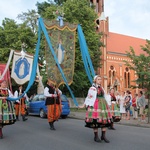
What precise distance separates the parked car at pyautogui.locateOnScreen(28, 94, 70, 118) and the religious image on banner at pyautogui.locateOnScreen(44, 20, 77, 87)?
4.78 m

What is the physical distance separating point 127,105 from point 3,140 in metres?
9.72

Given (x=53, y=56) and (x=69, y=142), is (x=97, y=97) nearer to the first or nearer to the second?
(x=69, y=142)

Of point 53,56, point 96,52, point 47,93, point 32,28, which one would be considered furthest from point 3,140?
point 32,28

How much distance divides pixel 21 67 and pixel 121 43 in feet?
108

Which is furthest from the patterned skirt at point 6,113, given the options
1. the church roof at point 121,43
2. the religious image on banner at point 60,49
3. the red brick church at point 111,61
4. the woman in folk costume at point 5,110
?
the church roof at point 121,43

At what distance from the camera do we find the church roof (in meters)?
45.3

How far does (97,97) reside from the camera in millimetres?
7250

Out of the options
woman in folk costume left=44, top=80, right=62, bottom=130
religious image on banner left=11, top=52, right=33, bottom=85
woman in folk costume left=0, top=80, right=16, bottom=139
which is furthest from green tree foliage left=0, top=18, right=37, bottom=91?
woman in folk costume left=0, top=80, right=16, bottom=139

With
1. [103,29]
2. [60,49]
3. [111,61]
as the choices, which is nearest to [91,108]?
[60,49]

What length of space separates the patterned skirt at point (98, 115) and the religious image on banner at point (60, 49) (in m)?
3.85

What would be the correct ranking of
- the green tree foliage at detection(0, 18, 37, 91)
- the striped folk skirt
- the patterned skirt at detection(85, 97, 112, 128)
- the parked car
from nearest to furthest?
the patterned skirt at detection(85, 97, 112, 128)
the striped folk skirt
the parked car
the green tree foliage at detection(0, 18, 37, 91)

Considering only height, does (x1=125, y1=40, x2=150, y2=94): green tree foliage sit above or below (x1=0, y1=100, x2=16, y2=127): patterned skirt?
above

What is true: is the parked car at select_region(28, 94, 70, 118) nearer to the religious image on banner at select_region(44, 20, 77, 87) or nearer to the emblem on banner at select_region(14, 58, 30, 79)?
the emblem on banner at select_region(14, 58, 30, 79)

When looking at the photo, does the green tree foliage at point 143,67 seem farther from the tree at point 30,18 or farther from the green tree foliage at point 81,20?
the tree at point 30,18
